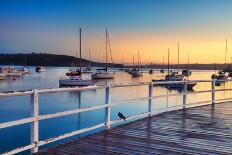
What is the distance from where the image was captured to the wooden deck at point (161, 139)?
648 centimetres

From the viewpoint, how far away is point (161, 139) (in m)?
7.54

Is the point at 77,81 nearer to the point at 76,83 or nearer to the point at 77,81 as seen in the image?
the point at 77,81

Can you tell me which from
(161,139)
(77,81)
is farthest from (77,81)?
(161,139)

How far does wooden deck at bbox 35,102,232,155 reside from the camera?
21.3 ft

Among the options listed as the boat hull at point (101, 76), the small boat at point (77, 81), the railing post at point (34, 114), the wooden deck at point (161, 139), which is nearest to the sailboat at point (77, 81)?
the small boat at point (77, 81)

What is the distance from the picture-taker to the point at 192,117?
11.0 meters

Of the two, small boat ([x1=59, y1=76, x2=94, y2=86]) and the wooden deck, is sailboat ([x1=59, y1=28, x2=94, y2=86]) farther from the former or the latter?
the wooden deck

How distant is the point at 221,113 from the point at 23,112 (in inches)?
998

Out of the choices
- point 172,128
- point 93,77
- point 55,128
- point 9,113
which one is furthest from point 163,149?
point 93,77

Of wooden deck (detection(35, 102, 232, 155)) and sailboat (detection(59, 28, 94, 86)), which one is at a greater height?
wooden deck (detection(35, 102, 232, 155))

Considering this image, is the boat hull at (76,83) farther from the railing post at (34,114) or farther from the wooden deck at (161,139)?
the railing post at (34,114)

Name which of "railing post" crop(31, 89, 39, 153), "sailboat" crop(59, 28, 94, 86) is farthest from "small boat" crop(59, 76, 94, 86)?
"railing post" crop(31, 89, 39, 153)

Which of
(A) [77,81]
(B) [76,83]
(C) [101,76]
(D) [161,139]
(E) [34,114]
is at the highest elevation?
(E) [34,114]

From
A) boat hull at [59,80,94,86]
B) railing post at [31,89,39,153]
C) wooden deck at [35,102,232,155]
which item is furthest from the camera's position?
boat hull at [59,80,94,86]
